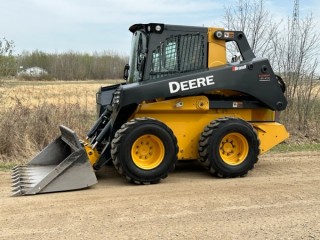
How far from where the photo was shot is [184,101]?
7109mm

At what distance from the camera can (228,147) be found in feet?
23.7

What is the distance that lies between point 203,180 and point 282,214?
197 cm

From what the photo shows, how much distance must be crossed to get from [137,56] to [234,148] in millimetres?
2236

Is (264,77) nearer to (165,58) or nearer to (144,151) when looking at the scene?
(165,58)

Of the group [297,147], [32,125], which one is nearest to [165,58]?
[32,125]

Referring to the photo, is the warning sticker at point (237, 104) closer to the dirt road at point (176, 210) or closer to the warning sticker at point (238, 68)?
the warning sticker at point (238, 68)

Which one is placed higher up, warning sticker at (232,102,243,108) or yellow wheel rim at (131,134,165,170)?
warning sticker at (232,102,243,108)

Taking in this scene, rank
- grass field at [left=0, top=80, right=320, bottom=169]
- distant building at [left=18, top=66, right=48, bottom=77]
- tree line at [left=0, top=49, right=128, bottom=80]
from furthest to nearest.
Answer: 1. tree line at [left=0, top=49, right=128, bottom=80]
2. distant building at [left=18, top=66, right=48, bottom=77]
3. grass field at [left=0, top=80, right=320, bottom=169]

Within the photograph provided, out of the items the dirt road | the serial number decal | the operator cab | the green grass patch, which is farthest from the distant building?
the dirt road

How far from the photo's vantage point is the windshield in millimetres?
7277

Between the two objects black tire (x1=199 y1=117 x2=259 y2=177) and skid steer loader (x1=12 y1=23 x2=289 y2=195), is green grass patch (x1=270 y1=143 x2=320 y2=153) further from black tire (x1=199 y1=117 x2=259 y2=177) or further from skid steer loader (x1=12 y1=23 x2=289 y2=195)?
black tire (x1=199 y1=117 x2=259 y2=177)

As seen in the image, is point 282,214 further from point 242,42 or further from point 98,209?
point 242,42

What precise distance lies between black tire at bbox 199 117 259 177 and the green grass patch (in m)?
2.72

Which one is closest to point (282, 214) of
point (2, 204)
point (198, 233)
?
point (198, 233)
